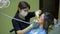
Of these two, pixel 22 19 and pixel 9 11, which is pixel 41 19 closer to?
pixel 22 19

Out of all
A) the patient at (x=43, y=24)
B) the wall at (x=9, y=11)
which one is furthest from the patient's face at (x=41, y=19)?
the wall at (x=9, y=11)

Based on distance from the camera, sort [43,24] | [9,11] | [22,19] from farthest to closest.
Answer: [9,11], [22,19], [43,24]

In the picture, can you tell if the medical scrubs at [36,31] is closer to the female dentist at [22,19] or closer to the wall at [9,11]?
the female dentist at [22,19]

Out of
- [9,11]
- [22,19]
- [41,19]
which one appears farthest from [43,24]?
[9,11]

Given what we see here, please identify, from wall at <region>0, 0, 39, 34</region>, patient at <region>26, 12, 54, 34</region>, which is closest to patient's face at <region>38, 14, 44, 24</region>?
patient at <region>26, 12, 54, 34</region>

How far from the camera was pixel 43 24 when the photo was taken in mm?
1140

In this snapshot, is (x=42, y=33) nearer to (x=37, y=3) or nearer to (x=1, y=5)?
(x=1, y=5)

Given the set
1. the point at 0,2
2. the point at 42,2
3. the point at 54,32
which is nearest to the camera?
the point at 0,2

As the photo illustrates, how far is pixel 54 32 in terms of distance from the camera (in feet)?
4.90

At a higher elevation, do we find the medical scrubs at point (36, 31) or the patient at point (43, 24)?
the patient at point (43, 24)

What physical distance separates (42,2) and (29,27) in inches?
27.0

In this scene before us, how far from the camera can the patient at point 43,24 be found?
3.67ft

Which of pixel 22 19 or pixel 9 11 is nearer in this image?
pixel 22 19

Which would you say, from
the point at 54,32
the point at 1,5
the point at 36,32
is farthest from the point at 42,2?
the point at 36,32
